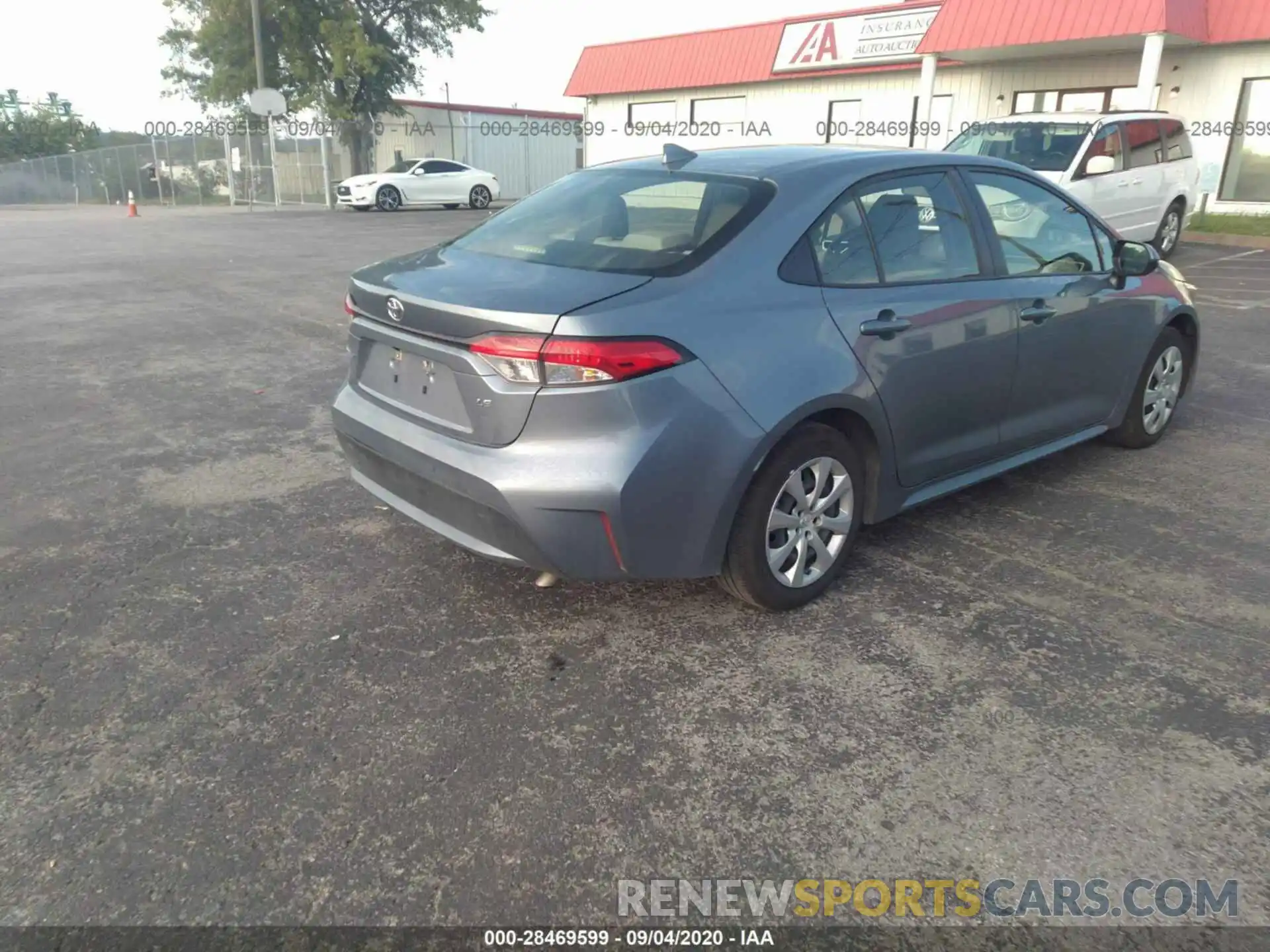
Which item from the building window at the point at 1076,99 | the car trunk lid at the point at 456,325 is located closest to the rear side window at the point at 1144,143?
the building window at the point at 1076,99

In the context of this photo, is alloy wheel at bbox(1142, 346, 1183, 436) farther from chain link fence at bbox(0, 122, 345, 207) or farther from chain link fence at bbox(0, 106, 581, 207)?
chain link fence at bbox(0, 106, 581, 207)

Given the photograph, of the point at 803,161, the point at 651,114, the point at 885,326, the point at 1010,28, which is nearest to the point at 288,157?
the point at 651,114

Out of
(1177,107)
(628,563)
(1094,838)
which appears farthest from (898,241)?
(1177,107)

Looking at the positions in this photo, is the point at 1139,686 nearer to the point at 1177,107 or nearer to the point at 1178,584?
the point at 1178,584

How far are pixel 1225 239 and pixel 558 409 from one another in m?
16.1

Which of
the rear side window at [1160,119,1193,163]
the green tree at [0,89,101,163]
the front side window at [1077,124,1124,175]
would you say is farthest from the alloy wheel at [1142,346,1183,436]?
the green tree at [0,89,101,163]

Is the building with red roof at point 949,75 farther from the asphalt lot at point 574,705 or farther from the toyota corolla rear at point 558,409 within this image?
the toyota corolla rear at point 558,409

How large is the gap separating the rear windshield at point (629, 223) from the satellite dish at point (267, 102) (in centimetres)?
2861

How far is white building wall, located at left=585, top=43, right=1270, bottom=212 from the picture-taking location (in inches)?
664

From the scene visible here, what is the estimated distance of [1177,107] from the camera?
17438mm

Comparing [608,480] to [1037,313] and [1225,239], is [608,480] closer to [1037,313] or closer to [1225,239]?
[1037,313]

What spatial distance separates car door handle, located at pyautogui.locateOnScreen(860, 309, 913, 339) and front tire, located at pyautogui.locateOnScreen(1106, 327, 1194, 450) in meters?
2.24

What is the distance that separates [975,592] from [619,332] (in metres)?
1.82

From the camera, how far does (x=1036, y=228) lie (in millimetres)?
4438
